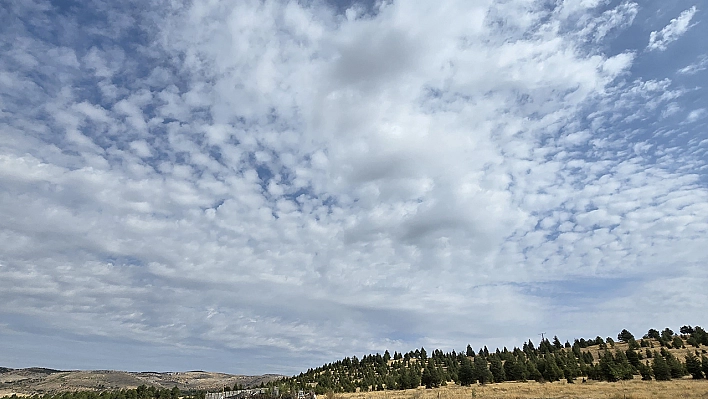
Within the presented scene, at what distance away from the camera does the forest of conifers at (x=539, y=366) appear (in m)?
46.5

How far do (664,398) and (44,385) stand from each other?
6168 inches

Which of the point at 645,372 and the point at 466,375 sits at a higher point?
the point at 466,375

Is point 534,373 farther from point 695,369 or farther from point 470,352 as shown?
point 470,352

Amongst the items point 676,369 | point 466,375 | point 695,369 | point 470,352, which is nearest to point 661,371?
point 676,369

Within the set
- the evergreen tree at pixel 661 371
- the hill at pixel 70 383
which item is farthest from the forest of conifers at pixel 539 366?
the hill at pixel 70 383

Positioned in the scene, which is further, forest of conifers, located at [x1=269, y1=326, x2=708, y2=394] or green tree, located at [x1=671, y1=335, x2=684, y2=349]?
green tree, located at [x1=671, y1=335, x2=684, y2=349]

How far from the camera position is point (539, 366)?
5328 centimetres

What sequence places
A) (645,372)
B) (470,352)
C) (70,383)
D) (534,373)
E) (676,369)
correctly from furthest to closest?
(70,383) → (470,352) → (534,373) → (645,372) → (676,369)

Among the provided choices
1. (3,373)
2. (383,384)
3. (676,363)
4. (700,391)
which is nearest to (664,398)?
(700,391)

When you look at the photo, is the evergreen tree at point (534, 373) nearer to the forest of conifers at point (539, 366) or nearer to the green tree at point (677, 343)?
the forest of conifers at point (539, 366)

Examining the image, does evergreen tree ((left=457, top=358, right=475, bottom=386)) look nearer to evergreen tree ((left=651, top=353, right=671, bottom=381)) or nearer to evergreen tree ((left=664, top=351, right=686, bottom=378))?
evergreen tree ((left=651, top=353, right=671, bottom=381))

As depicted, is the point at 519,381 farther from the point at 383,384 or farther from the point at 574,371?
the point at 383,384

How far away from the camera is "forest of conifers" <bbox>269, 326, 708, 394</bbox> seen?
153 ft

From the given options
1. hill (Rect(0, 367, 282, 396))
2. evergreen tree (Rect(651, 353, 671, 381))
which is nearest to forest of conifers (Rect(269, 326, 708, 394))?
evergreen tree (Rect(651, 353, 671, 381))
